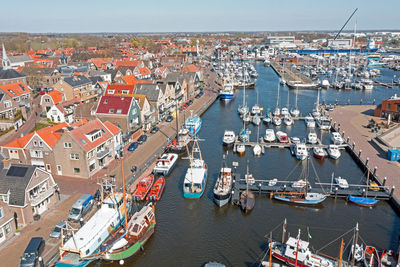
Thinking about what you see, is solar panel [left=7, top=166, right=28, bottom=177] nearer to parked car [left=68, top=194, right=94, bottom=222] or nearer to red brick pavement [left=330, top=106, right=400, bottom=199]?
parked car [left=68, top=194, right=94, bottom=222]

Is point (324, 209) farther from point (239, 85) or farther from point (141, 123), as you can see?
point (239, 85)

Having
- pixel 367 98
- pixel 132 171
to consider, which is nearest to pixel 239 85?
pixel 367 98

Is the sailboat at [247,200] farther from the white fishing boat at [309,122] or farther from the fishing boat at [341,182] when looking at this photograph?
the white fishing boat at [309,122]

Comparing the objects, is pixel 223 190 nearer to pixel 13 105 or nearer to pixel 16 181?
pixel 16 181

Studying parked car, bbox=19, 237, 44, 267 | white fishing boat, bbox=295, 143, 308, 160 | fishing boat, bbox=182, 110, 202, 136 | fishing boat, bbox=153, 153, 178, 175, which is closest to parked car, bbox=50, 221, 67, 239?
parked car, bbox=19, 237, 44, 267

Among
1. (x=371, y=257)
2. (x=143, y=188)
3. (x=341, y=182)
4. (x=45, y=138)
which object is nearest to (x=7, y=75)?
(x=45, y=138)

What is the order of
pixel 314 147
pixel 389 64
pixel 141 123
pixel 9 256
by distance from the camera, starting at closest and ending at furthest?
pixel 9 256 < pixel 314 147 < pixel 141 123 < pixel 389 64


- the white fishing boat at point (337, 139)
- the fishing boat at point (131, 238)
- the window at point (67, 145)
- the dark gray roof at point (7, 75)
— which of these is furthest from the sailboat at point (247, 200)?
the dark gray roof at point (7, 75)
